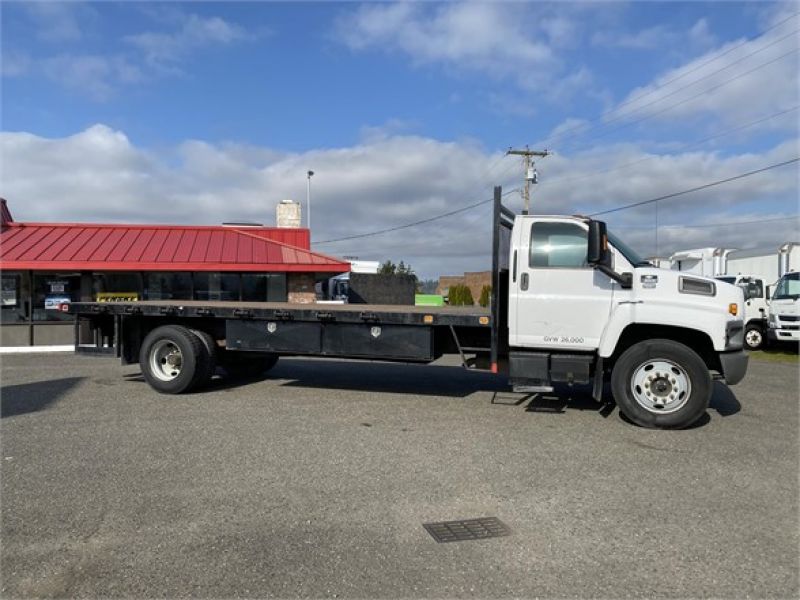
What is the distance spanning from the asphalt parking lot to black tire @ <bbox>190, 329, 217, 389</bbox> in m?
0.55

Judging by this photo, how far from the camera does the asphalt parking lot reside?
3.58m

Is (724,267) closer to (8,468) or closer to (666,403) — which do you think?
(666,403)

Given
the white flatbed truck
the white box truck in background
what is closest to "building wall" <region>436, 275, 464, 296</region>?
the white box truck in background

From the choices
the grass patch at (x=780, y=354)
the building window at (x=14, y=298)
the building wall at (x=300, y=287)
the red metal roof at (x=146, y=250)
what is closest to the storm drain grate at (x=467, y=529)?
the grass patch at (x=780, y=354)

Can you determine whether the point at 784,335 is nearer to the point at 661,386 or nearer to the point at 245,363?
the point at 661,386

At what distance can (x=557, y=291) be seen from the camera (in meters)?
7.62

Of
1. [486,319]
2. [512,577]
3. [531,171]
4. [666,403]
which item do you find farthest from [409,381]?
[531,171]

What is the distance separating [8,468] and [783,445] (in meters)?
7.65

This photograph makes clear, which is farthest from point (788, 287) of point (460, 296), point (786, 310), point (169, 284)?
point (460, 296)

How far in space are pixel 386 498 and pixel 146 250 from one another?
14800mm

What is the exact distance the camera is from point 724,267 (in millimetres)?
23422

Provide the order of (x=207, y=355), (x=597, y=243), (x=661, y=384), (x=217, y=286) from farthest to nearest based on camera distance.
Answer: (x=217, y=286)
(x=207, y=355)
(x=661, y=384)
(x=597, y=243)

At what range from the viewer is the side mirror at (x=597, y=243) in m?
7.07

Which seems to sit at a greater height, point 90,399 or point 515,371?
point 515,371
